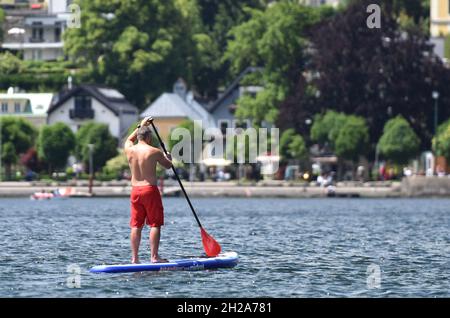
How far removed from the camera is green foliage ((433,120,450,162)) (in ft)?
400

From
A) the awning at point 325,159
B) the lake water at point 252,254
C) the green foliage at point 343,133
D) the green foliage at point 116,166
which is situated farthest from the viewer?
the awning at point 325,159

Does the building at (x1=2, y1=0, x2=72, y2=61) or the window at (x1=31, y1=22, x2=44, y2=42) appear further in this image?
the window at (x1=31, y1=22, x2=44, y2=42)

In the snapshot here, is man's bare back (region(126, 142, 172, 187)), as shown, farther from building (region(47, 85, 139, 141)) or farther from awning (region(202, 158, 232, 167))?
building (region(47, 85, 139, 141))

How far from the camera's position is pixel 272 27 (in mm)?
137250

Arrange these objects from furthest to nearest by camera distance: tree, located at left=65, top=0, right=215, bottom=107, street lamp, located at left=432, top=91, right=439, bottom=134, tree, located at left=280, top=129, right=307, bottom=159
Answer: tree, located at left=65, top=0, right=215, bottom=107 < tree, located at left=280, top=129, right=307, bottom=159 < street lamp, located at left=432, top=91, right=439, bottom=134

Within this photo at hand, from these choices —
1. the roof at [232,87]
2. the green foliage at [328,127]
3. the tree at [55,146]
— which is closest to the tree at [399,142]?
the green foliage at [328,127]

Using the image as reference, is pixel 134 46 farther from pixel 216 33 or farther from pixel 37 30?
pixel 37 30

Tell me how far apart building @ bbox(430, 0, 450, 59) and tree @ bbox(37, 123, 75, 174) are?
30.5 meters

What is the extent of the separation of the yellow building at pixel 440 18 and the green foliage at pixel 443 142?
2742 cm

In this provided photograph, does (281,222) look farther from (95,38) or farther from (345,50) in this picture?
(95,38)

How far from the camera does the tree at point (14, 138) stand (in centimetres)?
13373

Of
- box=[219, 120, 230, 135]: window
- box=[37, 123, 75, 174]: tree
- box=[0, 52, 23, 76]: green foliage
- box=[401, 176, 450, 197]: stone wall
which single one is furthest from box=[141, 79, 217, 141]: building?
box=[401, 176, 450, 197]: stone wall

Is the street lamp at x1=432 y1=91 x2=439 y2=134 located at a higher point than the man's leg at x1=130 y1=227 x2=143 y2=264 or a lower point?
higher

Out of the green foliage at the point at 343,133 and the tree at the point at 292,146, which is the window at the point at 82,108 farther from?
the green foliage at the point at 343,133
